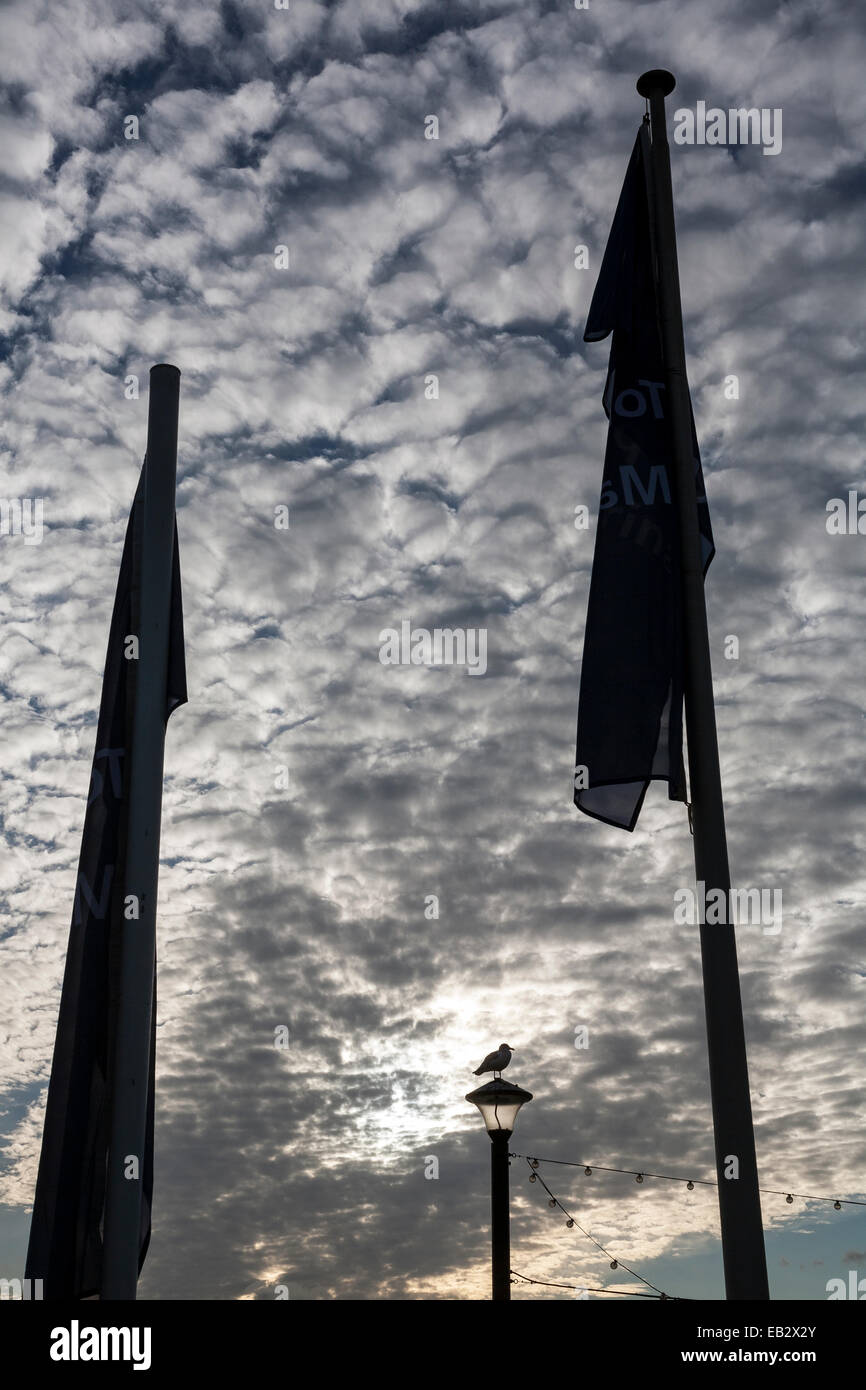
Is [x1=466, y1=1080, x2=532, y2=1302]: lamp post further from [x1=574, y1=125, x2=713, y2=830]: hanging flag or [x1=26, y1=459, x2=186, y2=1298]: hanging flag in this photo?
[x1=574, y1=125, x2=713, y2=830]: hanging flag

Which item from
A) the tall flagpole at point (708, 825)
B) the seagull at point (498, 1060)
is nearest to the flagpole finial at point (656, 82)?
the tall flagpole at point (708, 825)

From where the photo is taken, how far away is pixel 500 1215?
11172 millimetres

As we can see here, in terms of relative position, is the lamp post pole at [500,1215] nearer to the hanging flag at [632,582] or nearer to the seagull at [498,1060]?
the seagull at [498,1060]

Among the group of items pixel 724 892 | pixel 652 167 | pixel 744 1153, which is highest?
pixel 652 167

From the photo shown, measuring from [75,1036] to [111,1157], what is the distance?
91 cm

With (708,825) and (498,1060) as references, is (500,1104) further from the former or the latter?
(708,825)

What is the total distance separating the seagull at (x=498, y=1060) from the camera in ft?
39.2

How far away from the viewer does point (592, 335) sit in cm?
944

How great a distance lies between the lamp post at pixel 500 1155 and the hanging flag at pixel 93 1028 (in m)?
3.51

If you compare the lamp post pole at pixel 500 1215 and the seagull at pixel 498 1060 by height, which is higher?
the seagull at pixel 498 1060
